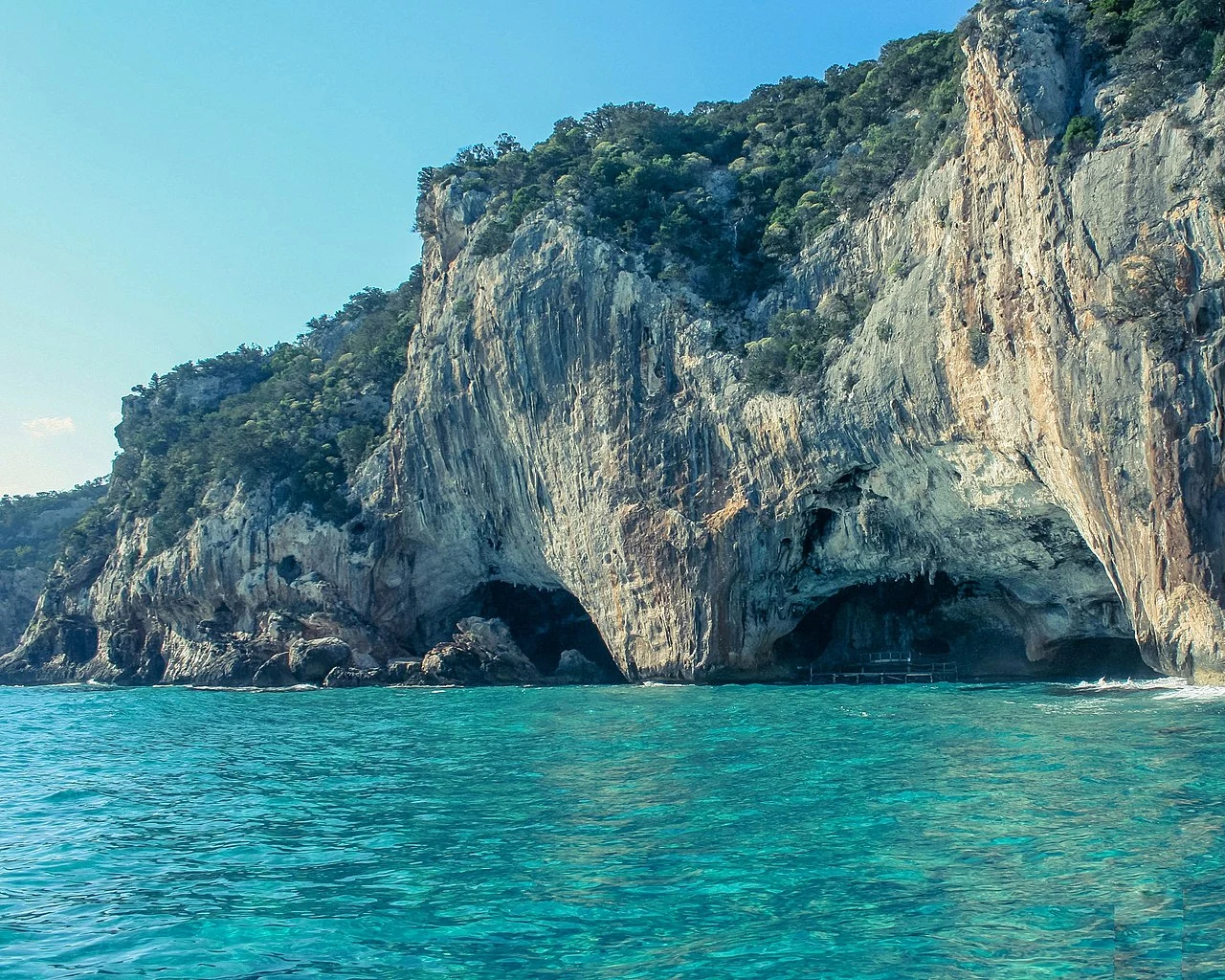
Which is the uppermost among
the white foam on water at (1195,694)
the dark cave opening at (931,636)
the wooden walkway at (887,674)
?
the dark cave opening at (931,636)

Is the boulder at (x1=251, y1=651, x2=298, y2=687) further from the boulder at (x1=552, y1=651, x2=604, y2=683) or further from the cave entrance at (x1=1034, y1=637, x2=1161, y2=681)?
the cave entrance at (x1=1034, y1=637, x2=1161, y2=681)

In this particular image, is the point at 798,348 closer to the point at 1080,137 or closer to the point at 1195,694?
the point at 1080,137

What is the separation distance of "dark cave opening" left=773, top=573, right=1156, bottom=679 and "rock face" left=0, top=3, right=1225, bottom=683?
11 cm

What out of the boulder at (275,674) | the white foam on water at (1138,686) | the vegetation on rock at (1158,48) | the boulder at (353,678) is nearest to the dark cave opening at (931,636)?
the white foam on water at (1138,686)

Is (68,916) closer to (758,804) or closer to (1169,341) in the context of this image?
(758,804)

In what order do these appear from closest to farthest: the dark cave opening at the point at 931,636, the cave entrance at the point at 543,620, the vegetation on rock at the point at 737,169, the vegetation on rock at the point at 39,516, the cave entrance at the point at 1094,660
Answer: the cave entrance at the point at 1094,660, the dark cave opening at the point at 931,636, the vegetation on rock at the point at 737,169, the cave entrance at the point at 543,620, the vegetation on rock at the point at 39,516

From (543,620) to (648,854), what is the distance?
32197 mm

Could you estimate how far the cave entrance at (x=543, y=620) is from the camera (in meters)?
41.2

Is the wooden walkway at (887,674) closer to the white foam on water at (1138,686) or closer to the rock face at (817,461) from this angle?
the rock face at (817,461)

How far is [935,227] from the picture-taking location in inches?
1070

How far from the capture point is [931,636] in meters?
33.8

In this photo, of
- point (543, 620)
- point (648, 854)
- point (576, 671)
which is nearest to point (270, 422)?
point (543, 620)

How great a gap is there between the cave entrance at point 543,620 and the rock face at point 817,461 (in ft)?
1.32

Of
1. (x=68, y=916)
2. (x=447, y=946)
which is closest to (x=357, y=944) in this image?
(x=447, y=946)
